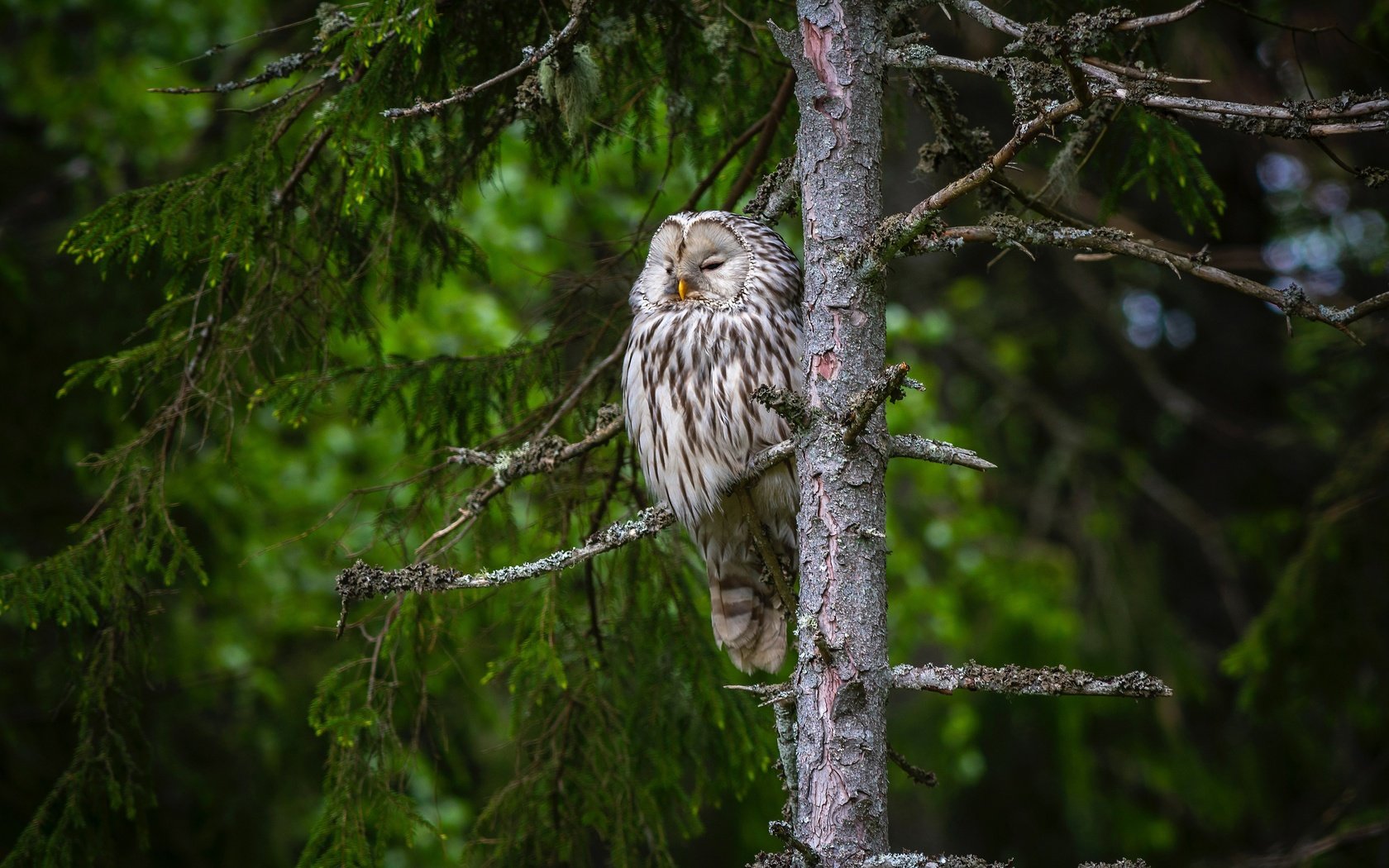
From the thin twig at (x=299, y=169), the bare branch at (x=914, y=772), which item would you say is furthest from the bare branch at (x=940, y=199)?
the thin twig at (x=299, y=169)

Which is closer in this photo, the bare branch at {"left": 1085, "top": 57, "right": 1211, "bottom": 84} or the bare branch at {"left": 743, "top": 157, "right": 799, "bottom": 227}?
the bare branch at {"left": 1085, "top": 57, "right": 1211, "bottom": 84}

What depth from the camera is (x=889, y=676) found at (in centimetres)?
234

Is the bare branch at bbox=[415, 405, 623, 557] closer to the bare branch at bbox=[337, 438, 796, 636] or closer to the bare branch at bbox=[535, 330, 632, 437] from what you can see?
the bare branch at bbox=[337, 438, 796, 636]

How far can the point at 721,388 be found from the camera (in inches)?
119

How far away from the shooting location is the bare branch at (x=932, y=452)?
87.0 inches

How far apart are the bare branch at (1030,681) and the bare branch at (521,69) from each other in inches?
56.8

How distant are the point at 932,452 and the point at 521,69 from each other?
116 cm

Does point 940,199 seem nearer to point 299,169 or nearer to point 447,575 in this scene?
point 447,575

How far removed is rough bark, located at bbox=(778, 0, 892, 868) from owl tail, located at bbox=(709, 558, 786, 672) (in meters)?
0.93

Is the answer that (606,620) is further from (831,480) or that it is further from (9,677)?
(9,677)

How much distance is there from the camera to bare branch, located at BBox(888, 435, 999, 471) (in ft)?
7.25

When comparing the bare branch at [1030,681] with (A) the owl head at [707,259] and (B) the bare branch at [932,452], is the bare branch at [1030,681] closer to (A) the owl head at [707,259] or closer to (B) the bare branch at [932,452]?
(B) the bare branch at [932,452]

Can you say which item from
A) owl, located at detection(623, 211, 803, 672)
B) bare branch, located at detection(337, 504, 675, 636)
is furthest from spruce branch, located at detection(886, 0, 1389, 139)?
bare branch, located at detection(337, 504, 675, 636)

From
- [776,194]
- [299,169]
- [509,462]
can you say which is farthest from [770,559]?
[299,169]
